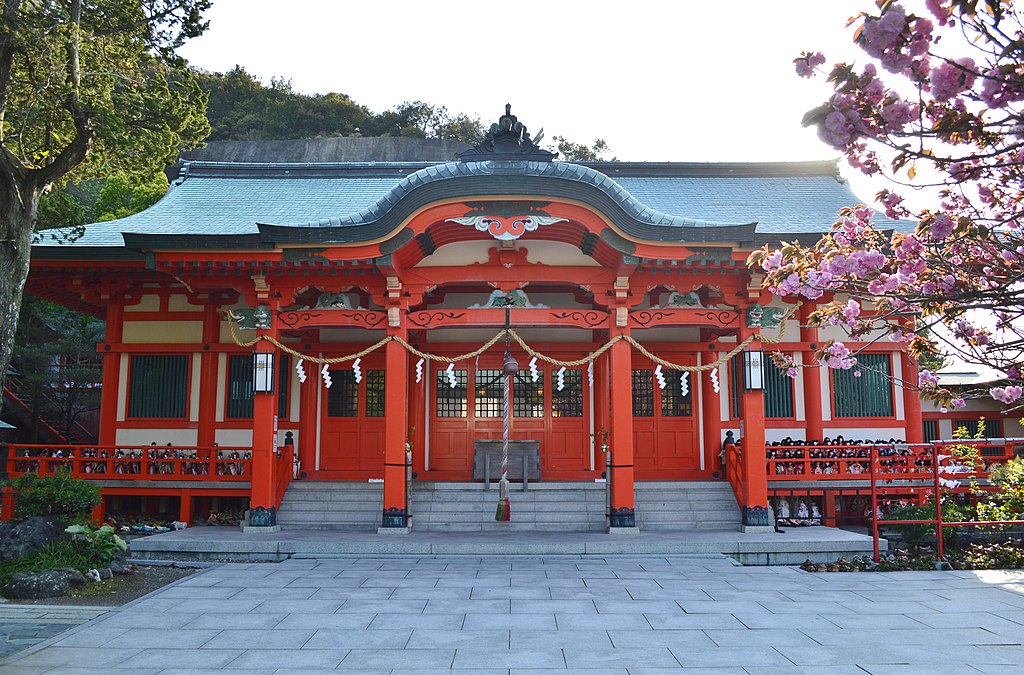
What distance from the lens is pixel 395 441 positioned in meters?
11.4

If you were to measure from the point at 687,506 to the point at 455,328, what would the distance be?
17.1 feet

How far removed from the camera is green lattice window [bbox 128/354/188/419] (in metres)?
13.6

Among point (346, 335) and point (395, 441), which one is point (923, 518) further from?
point (346, 335)

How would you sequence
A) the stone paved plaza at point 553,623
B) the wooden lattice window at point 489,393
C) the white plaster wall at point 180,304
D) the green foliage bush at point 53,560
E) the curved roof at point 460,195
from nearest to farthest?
Answer: 1. the stone paved plaza at point 553,623
2. the green foliage bush at point 53,560
3. the curved roof at point 460,195
4. the white plaster wall at point 180,304
5. the wooden lattice window at point 489,393

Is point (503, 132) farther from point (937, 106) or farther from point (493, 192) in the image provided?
point (937, 106)

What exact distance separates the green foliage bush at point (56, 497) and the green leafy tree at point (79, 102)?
8.57 ft

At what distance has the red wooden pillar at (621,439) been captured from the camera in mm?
11305

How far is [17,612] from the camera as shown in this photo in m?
7.38

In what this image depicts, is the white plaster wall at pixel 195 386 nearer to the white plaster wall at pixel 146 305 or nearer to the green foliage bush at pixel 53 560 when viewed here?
the white plaster wall at pixel 146 305

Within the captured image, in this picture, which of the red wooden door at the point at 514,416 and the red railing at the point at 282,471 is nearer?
the red railing at the point at 282,471

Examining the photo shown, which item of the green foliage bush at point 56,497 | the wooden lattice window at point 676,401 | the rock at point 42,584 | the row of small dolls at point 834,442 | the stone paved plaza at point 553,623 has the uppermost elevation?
the wooden lattice window at point 676,401

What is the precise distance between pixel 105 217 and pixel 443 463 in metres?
15.6

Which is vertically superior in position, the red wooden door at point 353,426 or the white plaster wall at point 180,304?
the white plaster wall at point 180,304

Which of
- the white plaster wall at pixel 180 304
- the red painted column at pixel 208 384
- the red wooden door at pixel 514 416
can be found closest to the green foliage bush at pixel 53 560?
the red painted column at pixel 208 384
